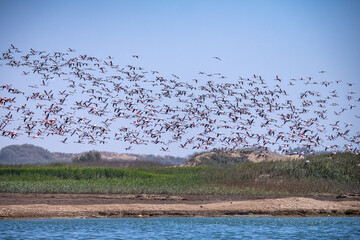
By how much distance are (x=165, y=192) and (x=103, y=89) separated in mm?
7365

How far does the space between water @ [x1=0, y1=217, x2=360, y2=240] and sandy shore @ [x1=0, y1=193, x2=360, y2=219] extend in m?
1.00

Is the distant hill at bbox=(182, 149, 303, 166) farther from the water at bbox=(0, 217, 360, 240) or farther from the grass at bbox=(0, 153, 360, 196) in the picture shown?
the water at bbox=(0, 217, 360, 240)

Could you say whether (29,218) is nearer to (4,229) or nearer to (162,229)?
(4,229)

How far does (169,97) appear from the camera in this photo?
33.8 metres

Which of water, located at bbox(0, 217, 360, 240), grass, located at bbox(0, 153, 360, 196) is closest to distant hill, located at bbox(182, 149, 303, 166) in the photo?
grass, located at bbox(0, 153, 360, 196)

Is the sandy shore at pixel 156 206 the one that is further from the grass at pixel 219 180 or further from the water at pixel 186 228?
the grass at pixel 219 180

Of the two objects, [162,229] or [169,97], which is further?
A: [169,97]

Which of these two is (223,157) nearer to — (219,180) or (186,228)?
(219,180)

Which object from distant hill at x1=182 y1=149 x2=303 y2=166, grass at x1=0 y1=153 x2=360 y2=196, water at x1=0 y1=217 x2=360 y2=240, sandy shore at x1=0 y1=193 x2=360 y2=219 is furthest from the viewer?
distant hill at x1=182 y1=149 x2=303 y2=166

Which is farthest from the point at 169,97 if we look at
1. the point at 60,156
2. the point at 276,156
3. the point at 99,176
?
the point at 60,156

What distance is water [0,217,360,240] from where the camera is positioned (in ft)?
68.4

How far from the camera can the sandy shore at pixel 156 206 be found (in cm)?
2591

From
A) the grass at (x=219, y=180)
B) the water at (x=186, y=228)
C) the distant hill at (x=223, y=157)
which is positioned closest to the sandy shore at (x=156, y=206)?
the water at (x=186, y=228)

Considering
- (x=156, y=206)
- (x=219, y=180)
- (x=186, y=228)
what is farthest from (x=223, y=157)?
(x=186, y=228)
